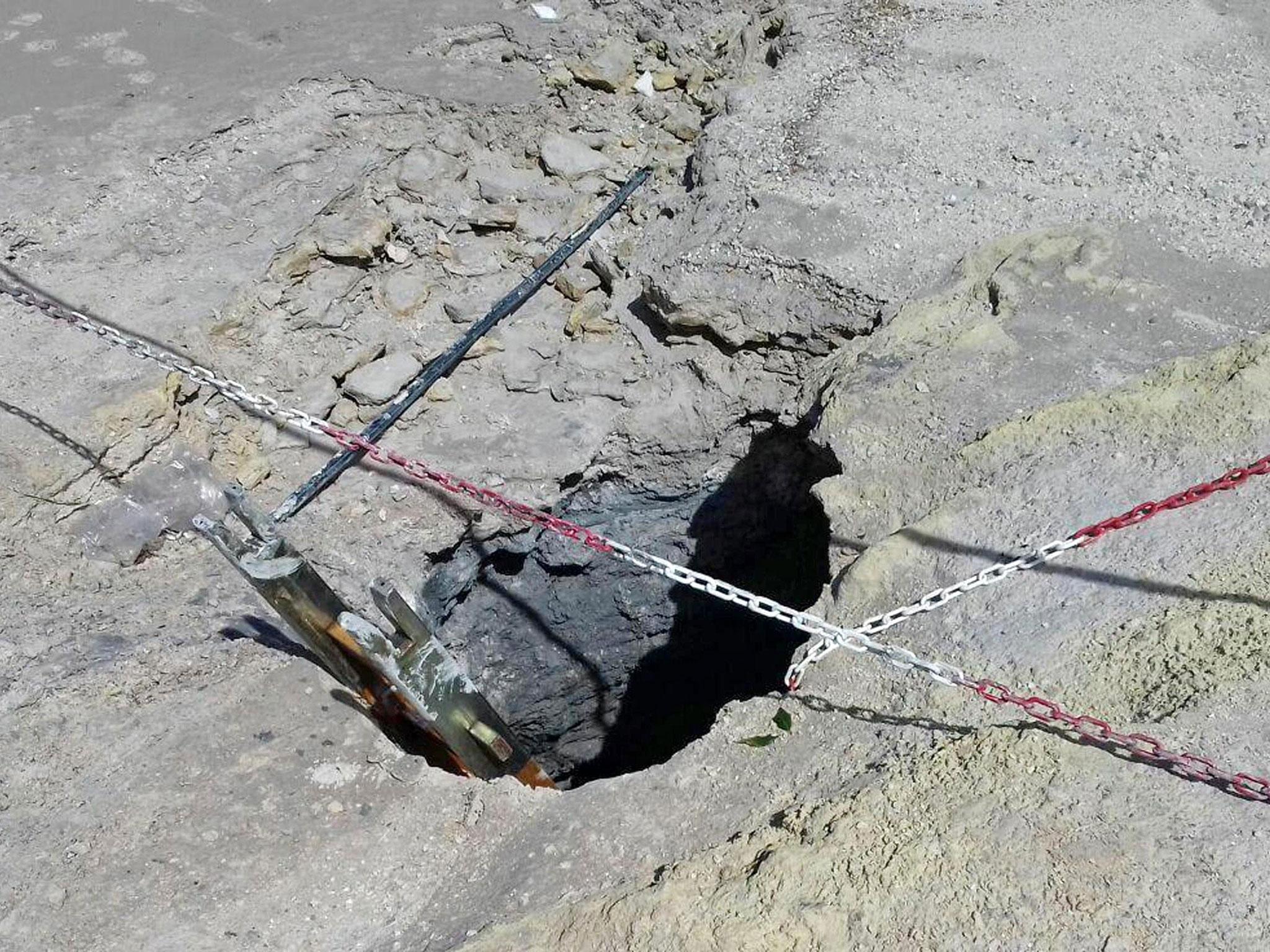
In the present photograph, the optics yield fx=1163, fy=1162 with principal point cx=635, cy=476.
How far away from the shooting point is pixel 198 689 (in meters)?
3.87

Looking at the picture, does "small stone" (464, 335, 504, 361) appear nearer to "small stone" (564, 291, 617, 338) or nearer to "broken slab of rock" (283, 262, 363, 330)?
"small stone" (564, 291, 617, 338)

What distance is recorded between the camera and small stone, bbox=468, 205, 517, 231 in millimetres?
5762

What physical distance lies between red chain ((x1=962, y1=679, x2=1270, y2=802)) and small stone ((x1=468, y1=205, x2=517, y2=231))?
3.59m

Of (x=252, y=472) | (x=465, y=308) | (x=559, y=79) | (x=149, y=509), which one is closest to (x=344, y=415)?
(x=252, y=472)

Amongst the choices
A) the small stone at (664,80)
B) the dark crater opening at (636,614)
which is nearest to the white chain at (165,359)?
the dark crater opening at (636,614)

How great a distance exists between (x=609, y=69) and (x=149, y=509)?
351cm

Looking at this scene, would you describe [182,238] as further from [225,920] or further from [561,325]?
[225,920]

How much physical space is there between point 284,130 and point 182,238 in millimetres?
800

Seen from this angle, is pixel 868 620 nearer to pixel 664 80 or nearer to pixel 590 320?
pixel 590 320

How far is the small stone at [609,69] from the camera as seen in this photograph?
6.38 m

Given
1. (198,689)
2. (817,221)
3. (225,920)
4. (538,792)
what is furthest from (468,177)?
(225,920)

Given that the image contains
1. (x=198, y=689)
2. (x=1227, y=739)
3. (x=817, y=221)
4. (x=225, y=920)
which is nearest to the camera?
(x=1227, y=739)

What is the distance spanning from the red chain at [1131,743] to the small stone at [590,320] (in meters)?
2.92

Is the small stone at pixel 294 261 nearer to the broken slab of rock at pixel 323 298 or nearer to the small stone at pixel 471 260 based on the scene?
the broken slab of rock at pixel 323 298
